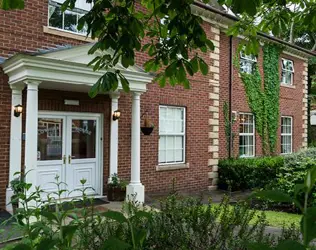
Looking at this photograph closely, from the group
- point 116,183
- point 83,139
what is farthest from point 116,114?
point 116,183

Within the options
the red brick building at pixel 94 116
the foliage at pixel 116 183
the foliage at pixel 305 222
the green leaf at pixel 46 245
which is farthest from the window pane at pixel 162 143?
the foliage at pixel 305 222

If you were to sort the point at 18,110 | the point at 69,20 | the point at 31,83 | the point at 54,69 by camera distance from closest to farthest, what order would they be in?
the point at 31,83 → the point at 54,69 → the point at 18,110 → the point at 69,20

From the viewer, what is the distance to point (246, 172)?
11219mm

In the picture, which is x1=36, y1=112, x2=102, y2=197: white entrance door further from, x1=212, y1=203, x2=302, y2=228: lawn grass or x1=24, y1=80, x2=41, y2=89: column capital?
x1=212, y1=203, x2=302, y2=228: lawn grass

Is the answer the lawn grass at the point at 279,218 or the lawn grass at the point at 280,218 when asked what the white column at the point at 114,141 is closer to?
the lawn grass at the point at 279,218

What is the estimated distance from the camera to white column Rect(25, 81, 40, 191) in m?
6.50

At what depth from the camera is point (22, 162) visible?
7547mm

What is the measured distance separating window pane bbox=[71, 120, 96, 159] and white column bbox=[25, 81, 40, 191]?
1.95 metres

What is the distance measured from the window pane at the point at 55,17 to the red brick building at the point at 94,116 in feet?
0.08

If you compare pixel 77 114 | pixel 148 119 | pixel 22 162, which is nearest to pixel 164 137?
pixel 148 119

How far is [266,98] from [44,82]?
9971 millimetres

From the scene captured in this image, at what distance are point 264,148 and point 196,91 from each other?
4886 millimetres

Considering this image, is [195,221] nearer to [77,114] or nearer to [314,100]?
[77,114]

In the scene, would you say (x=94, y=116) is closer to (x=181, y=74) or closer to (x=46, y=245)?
(x=181, y=74)
